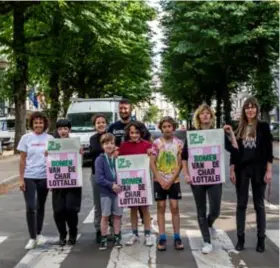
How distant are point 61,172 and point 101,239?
0.99 meters

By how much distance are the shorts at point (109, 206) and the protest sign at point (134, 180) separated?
6.3 inches

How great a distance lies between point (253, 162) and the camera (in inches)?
269

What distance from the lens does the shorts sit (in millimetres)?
7234

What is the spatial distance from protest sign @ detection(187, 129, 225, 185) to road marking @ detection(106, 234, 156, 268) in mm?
1026

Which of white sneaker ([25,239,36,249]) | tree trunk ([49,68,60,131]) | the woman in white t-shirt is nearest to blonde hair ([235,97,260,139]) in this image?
the woman in white t-shirt

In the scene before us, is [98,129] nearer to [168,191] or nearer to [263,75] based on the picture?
[168,191]

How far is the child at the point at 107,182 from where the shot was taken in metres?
7.20

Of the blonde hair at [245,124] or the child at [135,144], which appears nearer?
the blonde hair at [245,124]

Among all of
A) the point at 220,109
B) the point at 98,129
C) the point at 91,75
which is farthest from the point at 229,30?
the point at 98,129

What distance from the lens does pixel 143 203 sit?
23.5 feet

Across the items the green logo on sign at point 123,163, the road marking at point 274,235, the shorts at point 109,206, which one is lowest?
the road marking at point 274,235

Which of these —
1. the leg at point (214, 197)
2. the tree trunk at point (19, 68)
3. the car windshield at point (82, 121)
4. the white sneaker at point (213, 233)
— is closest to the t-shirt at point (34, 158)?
the leg at point (214, 197)

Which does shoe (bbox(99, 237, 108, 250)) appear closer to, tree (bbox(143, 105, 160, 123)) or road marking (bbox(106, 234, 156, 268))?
road marking (bbox(106, 234, 156, 268))

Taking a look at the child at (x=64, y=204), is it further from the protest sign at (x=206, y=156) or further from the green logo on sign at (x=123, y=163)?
the protest sign at (x=206, y=156)
